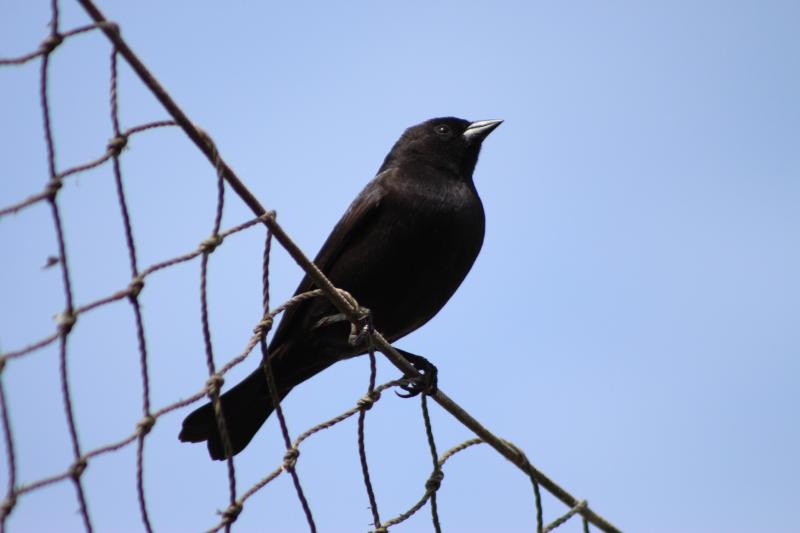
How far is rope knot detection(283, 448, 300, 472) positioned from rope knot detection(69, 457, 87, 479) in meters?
0.77

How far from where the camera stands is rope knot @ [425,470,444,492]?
3650mm

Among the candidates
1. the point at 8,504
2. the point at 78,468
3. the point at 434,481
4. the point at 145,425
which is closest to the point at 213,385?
the point at 145,425

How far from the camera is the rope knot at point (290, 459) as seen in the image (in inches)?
118

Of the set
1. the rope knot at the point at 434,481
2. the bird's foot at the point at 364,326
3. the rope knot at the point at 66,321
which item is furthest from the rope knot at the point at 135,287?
the rope knot at the point at 434,481

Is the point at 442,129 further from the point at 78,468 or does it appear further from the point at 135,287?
the point at 78,468

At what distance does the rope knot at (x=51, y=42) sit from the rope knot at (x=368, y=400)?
150 centimetres

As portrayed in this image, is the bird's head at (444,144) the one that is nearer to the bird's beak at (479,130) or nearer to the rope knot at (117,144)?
the bird's beak at (479,130)

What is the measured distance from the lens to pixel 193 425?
471 cm

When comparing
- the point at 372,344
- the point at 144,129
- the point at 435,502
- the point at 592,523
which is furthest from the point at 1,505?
the point at 592,523

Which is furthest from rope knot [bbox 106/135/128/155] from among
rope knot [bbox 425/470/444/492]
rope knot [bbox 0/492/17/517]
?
rope knot [bbox 425/470/444/492]

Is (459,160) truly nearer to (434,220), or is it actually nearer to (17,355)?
(434,220)

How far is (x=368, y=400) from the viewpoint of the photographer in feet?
11.1

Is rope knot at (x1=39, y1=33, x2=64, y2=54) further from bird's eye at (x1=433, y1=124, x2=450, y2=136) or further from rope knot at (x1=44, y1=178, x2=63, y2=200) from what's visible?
bird's eye at (x1=433, y1=124, x2=450, y2=136)

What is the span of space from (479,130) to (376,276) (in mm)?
1971
